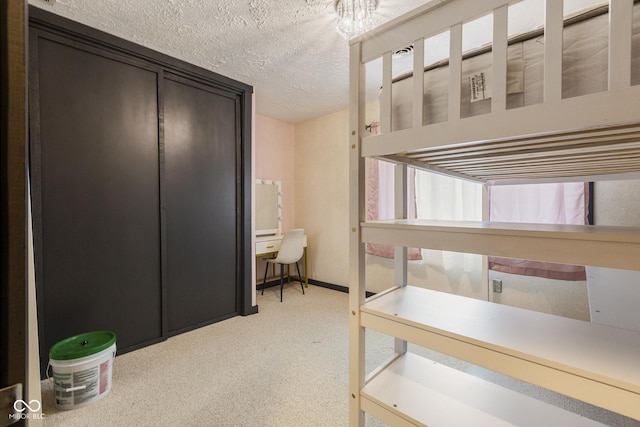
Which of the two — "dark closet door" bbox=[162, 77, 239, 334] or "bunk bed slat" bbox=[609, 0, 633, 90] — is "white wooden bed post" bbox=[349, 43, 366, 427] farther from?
"dark closet door" bbox=[162, 77, 239, 334]

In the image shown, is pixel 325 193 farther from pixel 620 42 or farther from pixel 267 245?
pixel 620 42

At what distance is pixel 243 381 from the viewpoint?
167 centimetres

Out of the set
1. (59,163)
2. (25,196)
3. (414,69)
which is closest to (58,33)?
(59,163)

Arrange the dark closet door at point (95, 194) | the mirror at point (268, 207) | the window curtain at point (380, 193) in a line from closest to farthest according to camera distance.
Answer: the dark closet door at point (95, 194) → the window curtain at point (380, 193) → the mirror at point (268, 207)

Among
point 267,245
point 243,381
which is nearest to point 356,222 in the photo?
point 243,381

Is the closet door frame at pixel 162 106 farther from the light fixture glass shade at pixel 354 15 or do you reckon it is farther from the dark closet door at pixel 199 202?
the light fixture glass shade at pixel 354 15

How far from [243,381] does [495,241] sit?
5.35ft

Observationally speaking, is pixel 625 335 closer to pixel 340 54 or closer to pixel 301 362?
pixel 301 362

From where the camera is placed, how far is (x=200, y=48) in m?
2.07

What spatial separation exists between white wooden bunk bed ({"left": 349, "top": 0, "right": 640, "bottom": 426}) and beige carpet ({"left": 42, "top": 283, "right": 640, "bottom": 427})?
1.93 feet

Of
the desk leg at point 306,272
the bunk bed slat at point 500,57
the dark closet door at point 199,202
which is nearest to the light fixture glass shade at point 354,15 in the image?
the bunk bed slat at point 500,57

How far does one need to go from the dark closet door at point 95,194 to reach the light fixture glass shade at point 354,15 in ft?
4.87

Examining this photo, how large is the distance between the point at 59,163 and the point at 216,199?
1.06 meters

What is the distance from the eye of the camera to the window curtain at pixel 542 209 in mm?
2012
